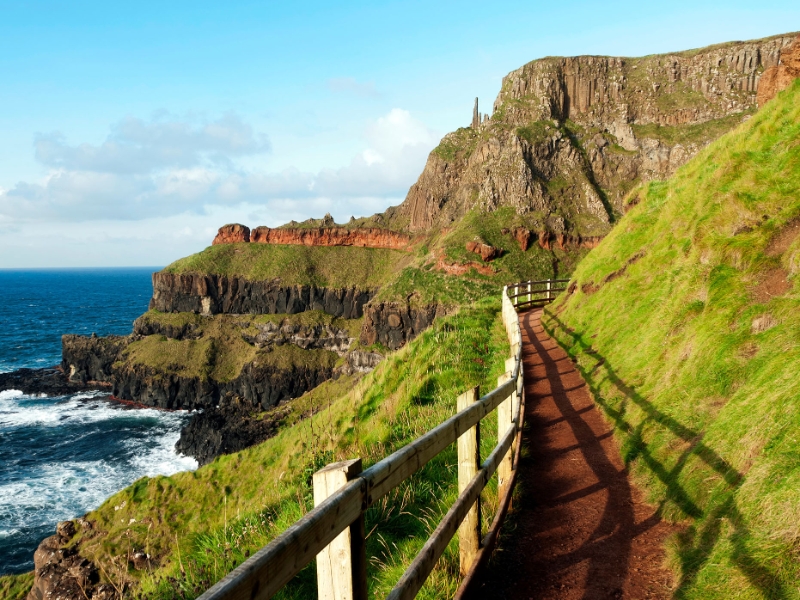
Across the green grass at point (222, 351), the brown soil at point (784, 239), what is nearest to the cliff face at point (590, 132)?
the green grass at point (222, 351)

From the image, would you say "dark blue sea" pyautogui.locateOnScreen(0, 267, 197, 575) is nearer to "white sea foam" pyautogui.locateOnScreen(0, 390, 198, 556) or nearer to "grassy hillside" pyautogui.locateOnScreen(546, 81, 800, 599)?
"white sea foam" pyautogui.locateOnScreen(0, 390, 198, 556)

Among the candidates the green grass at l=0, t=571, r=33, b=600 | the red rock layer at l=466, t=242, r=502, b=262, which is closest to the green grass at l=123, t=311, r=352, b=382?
the red rock layer at l=466, t=242, r=502, b=262

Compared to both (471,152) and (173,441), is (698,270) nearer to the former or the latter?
(173,441)

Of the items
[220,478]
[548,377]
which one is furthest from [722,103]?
[220,478]

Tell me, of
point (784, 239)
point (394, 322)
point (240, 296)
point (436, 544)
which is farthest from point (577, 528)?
point (240, 296)

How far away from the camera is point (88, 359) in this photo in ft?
220

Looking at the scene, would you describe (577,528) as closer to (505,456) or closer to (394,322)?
(505,456)

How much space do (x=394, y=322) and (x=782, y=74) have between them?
47675 millimetres

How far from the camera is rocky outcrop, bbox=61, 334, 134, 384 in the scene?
66438 mm

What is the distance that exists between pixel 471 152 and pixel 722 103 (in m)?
38.5

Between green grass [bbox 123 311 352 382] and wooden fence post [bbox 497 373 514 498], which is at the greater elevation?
wooden fence post [bbox 497 373 514 498]

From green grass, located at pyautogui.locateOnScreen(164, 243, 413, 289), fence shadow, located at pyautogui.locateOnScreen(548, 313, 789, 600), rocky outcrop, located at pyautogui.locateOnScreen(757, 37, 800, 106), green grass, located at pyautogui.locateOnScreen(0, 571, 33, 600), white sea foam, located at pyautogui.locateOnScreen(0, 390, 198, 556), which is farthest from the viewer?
green grass, located at pyautogui.locateOnScreen(164, 243, 413, 289)

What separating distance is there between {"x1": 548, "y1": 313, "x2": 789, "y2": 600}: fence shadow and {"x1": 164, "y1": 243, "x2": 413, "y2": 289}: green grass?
235 ft

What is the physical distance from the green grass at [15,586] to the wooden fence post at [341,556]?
54.6ft
